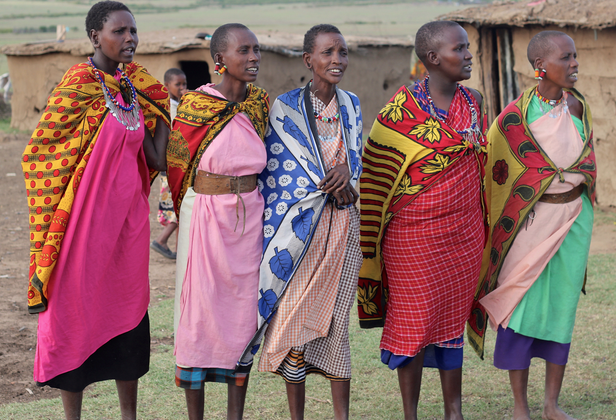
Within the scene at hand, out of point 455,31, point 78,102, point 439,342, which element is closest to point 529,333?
point 439,342

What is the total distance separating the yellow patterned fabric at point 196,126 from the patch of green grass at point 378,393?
1299 mm

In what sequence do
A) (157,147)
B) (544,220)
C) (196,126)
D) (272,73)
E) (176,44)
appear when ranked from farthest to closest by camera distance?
(176,44) < (272,73) < (544,220) < (157,147) < (196,126)

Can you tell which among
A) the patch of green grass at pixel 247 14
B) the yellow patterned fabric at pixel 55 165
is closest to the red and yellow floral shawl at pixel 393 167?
the yellow patterned fabric at pixel 55 165

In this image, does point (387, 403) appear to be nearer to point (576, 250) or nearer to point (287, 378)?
point (287, 378)

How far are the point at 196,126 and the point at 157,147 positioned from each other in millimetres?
344

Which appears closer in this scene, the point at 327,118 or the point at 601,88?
the point at 327,118

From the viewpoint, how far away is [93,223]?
3.14 m

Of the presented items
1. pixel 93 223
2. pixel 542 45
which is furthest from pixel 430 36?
pixel 93 223

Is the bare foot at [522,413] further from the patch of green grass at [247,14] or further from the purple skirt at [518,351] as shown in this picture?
the patch of green grass at [247,14]

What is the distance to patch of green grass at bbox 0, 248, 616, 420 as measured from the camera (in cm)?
380

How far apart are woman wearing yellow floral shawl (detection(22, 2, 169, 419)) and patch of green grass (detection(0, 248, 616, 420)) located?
1.87 ft

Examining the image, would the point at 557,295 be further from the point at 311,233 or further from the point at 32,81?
the point at 32,81

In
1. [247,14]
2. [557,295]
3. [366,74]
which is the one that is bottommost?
[557,295]

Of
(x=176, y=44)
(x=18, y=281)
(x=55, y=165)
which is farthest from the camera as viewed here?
(x=176, y=44)
